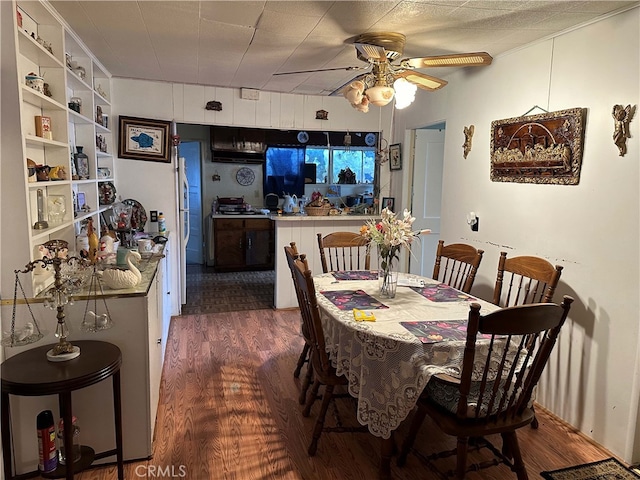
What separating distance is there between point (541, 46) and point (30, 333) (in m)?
3.20

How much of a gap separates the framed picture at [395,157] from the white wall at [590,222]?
5.03 ft

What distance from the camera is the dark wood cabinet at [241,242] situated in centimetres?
643

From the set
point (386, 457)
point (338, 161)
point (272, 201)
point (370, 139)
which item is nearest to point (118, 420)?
point (386, 457)

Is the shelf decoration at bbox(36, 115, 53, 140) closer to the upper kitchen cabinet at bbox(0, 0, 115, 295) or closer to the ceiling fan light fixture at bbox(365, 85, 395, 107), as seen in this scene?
the upper kitchen cabinet at bbox(0, 0, 115, 295)

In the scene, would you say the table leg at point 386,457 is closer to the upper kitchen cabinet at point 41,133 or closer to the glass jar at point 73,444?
the glass jar at point 73,444

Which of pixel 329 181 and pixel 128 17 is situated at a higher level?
pixel 128 17

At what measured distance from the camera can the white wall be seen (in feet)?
7.17

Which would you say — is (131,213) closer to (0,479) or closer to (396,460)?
(0,479)

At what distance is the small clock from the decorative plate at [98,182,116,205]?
310cm

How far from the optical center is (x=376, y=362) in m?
1.97

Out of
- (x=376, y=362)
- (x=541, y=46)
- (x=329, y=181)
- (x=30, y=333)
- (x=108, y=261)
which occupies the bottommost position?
(x=376, y=362)

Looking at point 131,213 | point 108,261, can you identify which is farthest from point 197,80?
point 108,261

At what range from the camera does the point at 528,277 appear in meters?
2.61

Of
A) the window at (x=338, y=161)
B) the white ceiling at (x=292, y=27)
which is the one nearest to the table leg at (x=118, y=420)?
the white ceiling at (x=292, y=27)
